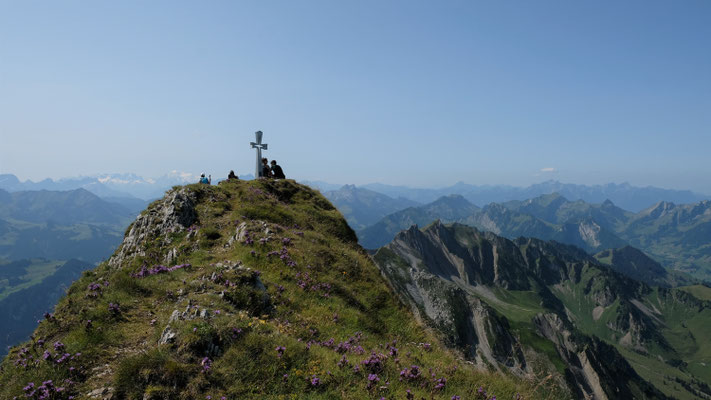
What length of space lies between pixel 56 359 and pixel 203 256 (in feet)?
28.8

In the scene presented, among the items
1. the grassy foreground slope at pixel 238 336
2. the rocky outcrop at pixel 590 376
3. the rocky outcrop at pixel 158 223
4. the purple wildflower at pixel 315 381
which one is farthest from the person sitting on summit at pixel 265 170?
the rocky outcrop at pixel 590 376

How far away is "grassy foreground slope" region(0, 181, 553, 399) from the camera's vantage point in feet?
28.0

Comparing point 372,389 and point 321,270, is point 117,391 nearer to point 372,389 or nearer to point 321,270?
point 372,389

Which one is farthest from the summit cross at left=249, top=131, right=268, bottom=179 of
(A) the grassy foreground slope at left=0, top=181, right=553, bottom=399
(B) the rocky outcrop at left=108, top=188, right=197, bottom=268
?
(A) the grassy foreground slope at left=0, top=181, right=553, bottom=399

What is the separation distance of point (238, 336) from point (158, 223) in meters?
16.7

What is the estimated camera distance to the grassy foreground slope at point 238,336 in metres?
8.53

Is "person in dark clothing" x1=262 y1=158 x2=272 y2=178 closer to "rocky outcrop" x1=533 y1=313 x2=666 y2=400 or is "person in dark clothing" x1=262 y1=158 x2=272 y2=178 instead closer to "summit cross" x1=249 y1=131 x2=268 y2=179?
"summit cross" x1=249 y1=131 x2=268 y2=179

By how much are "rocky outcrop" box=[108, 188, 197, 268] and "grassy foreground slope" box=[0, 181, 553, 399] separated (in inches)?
32.2

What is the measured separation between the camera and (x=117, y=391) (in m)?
8.05

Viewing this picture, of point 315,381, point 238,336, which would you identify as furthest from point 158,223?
point 315,381

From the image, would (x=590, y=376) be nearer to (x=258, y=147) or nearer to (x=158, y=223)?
(x=258, y=147)

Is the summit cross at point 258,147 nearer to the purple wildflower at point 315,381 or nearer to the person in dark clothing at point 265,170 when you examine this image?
the person in dark clothing at point 265,170

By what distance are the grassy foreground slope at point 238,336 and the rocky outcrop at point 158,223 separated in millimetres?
819

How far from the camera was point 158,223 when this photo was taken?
75.1ft
